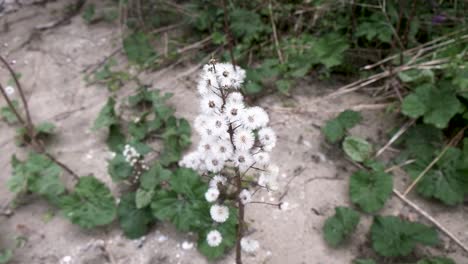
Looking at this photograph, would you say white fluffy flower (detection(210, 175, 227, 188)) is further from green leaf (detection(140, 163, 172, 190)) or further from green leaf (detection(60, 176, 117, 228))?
green leaf (detection(60, 176, 117, 228))

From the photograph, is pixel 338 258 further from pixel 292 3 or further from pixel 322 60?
pixel 292 3

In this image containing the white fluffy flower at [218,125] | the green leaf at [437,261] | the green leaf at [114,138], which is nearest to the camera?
the white fluffy flower at [218,125]

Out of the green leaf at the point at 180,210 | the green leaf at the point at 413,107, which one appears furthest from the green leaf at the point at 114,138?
the green leaf at the point at 413,107

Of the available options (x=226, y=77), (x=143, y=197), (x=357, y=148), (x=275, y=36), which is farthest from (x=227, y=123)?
(x=275, y=36)

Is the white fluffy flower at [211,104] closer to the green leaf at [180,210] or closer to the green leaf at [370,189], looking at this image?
the green leaf at [180,210]

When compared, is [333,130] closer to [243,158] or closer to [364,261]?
[364,261]

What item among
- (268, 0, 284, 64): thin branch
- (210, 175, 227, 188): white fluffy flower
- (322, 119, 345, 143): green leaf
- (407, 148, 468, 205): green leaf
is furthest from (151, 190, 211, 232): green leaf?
(268, 0, 284, 64): thin branch
